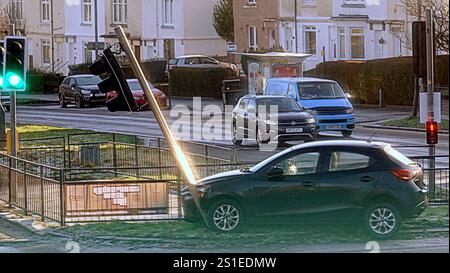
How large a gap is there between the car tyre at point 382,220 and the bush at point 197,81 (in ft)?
126

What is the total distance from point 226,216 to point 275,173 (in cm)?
98

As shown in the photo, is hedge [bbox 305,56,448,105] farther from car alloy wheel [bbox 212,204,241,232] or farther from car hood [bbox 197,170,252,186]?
car alloy wheel [bbox 212,204,241,232]

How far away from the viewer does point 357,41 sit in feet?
183

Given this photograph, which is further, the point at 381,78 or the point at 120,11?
the point at 120,11

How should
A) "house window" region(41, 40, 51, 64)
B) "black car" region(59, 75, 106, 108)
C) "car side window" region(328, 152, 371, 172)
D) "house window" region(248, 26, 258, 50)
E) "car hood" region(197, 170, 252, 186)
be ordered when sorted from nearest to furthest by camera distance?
"car side window" region(328, 152, 371, 172) < "car hood" region(197, 170, 252, 186) < "black car" region(59, 75, 106, 108) < "house window" region(248, 26, 258, 50) < "house window" region(41, 40, 51, 64)

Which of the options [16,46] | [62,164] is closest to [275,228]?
[16,46]

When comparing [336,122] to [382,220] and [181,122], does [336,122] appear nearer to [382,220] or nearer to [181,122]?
[181,122]

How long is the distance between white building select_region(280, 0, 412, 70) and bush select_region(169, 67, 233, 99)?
506 centimetres

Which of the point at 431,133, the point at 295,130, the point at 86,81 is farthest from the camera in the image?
the point at 86,81

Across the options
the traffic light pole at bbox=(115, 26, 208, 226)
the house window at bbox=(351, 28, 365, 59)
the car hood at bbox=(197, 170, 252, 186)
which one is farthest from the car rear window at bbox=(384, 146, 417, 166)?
the house window at bbox=(351, 28, 365, 59)

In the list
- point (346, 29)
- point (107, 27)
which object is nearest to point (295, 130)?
point (346, 29)

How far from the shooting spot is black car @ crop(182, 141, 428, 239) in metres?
14.0
